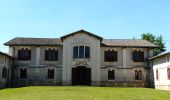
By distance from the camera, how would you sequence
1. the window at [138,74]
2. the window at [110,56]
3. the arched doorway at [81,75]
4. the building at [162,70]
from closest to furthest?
the building at [162,70]
the arched doorway at [81,75]
the window at [138,74]
the window at [110,56]

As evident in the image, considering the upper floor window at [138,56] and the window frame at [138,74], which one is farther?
the upper floor window at [138,56]

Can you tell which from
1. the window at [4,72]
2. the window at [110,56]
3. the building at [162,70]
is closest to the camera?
the building at [162,70]

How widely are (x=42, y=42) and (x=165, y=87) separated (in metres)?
18.4

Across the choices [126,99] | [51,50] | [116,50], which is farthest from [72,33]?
[126,99]

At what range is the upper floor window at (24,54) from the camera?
43.3 meters

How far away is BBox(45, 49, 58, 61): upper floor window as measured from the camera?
142 ft

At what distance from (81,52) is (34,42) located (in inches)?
281

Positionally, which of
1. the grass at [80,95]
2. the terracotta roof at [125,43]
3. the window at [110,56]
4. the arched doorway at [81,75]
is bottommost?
the grass at [80,95]

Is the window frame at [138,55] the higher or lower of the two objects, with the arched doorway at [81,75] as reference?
higher

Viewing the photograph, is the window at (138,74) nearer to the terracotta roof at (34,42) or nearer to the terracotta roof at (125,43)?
the terracotta roof at (125,43)

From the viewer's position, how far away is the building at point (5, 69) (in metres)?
37.5

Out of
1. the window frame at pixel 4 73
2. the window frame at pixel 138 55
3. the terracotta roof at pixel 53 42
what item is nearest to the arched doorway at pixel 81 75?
the terracotta roof at pixel 53 42

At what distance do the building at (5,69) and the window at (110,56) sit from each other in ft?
44.1

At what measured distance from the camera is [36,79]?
42.8 metres
